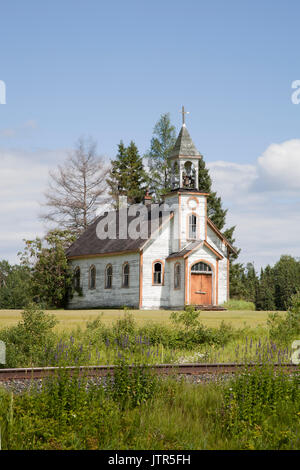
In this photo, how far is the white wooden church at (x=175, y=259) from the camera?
128ft

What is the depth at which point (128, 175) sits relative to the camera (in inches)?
2525

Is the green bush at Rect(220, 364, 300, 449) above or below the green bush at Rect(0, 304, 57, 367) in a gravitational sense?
below

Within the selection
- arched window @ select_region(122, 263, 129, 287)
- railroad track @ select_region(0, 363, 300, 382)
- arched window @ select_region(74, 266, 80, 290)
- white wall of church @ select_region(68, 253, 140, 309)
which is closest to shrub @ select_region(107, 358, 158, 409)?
railroad track @ select_region(0, 363, 300, 382)

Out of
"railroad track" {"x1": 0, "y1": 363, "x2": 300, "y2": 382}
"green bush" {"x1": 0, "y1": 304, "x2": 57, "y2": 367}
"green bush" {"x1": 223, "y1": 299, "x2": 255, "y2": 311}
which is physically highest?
"green bush" {"x1": 223, "y1": 299, "x2": 255, "y2": 311}

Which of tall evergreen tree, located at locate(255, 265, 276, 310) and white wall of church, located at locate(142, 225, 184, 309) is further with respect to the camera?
tall evergreen tree, located at locate(255, 265, 276, 310)

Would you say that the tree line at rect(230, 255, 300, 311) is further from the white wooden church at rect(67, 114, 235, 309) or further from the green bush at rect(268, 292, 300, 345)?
the green bush at rect(268, 292, 300, 345)

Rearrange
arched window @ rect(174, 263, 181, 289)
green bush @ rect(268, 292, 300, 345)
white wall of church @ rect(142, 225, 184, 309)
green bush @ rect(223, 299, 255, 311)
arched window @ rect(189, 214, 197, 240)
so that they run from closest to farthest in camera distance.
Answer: green bush @ rect(268, 292, 300, 345)
white wall of church @ rect(142, 225, 184, 309)
arched window @ rect(174, 263, 181, 289)
green bush @ rect(223, 299, 255, 311)
arched window @ rect(189, 214, 197, 240)

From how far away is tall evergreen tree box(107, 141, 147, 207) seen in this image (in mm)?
61134

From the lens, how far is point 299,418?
10094 millimetres

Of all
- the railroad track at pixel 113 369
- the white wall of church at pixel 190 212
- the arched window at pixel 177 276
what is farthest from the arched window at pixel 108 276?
the railroad track at pixel 113 369

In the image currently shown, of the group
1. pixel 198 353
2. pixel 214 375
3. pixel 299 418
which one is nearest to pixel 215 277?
pixel 198 353

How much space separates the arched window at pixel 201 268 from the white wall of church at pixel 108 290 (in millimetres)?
3498

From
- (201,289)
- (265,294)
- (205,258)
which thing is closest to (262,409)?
(201,289)
